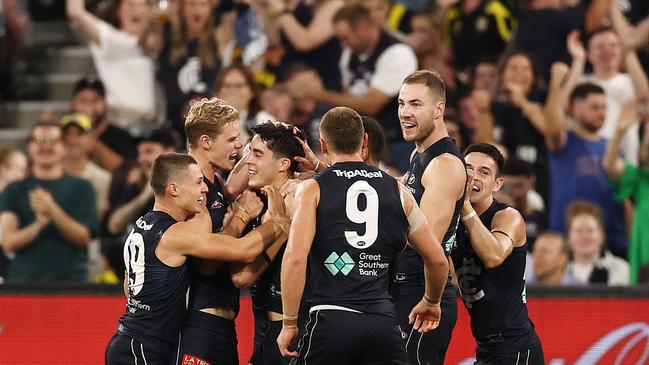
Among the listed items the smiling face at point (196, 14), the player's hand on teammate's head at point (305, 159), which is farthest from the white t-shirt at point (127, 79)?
the player's hand on teammate's head at point (305, 159)

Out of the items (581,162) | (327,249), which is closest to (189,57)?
(581,162)

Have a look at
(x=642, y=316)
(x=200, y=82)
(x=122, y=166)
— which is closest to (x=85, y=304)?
(x=122, y=166)

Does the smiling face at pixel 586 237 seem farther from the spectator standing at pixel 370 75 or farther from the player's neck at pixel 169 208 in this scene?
the player's neck at pixel 169 208

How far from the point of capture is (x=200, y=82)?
42.1 feet

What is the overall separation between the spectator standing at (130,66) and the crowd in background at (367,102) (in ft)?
0.05

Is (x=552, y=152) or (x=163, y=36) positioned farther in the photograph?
(x=163, y=36)

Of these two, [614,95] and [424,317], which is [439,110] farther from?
[614,95]

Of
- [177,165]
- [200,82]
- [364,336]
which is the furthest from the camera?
[200,82]

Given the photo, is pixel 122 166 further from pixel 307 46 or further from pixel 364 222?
pixel 364 222

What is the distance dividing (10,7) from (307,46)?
388 centimetres

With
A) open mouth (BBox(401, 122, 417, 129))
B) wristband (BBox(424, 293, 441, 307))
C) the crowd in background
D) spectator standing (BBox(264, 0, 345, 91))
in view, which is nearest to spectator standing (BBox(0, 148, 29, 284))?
the crowd in background

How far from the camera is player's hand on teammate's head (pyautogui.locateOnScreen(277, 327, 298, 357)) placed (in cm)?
704

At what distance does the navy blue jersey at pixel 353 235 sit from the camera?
697cm

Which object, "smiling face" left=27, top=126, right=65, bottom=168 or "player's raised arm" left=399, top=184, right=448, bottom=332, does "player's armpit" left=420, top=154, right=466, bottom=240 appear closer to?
"player's raised arm" left=399, top=184, right=448, bottom=332
